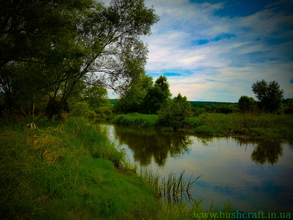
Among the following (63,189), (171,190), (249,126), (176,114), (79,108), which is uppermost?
(79,108)

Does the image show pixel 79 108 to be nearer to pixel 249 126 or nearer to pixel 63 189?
pixel 63 189

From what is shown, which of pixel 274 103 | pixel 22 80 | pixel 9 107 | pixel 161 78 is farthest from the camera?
pixel 161 78

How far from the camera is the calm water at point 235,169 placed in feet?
19.2

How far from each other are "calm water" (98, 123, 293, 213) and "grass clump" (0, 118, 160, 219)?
8.81 ft

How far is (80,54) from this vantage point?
29.3ft

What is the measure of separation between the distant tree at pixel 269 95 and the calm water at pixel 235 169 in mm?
25438

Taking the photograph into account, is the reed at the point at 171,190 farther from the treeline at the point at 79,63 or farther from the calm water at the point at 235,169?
the treeline at the point at 79,63

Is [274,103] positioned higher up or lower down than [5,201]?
higher up

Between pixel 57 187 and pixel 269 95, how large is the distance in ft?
135

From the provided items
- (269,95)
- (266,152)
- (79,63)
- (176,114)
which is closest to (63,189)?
(79,63)

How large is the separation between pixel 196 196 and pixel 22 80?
9.19 m

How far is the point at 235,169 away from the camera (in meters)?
8.61

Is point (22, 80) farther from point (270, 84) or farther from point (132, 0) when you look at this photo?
point (270, 84)

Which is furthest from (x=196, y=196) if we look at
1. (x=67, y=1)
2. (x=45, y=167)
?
(x=67, y=1)
